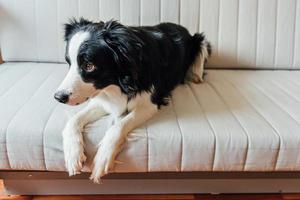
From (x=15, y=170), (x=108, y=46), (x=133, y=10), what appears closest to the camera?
(x=108, y=46)

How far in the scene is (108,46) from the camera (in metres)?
1.25

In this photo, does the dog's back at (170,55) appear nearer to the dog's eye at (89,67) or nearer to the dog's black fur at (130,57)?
the dog's black fur at (130,57)

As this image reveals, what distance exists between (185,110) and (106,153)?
394 mm

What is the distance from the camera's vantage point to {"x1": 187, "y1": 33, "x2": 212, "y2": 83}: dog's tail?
184 centimetres

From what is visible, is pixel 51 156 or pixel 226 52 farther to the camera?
pixel 226 52

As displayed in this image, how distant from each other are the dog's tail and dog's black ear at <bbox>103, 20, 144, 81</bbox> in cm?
61

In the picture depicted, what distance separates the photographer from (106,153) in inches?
49.4

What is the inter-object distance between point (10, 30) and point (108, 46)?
2.97 feet

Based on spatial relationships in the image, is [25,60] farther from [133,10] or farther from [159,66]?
[159,66]

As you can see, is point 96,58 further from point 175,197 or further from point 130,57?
point 175,197

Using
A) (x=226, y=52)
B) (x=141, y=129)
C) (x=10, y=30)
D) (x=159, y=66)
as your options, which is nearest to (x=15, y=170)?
(x=141, y=129)

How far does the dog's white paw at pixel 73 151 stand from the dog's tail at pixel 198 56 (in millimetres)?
774

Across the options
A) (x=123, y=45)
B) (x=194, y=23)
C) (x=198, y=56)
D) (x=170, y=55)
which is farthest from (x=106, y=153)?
(x=194, y=23)

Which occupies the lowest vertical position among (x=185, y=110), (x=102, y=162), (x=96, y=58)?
(x=102, y=162)
